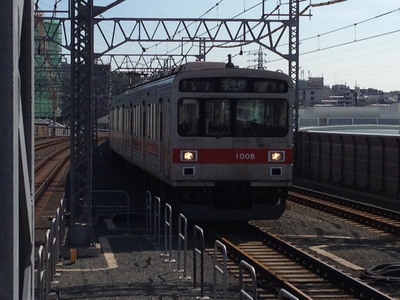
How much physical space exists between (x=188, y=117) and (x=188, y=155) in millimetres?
683

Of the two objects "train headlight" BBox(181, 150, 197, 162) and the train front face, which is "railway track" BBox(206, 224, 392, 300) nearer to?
the train front face

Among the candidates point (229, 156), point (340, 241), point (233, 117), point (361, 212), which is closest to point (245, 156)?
point (229, 156)

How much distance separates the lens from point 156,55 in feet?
151

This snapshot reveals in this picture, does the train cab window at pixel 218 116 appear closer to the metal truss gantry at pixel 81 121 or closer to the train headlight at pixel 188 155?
the train headlight at pixel 188 155

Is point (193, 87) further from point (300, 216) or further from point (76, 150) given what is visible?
point (300, 216)

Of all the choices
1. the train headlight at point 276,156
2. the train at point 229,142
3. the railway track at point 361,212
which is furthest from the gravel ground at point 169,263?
the train headlight at point 276,156

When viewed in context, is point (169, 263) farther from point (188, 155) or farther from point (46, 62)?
point (46, 62)

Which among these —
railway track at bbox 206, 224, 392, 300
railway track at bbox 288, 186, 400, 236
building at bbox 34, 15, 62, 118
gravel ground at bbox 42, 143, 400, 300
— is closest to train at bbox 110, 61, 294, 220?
railway track at bbox 206, 224, 392, 300

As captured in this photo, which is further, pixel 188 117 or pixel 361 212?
pixel 361 212

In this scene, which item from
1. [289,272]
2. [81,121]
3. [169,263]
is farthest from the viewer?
[81,121]

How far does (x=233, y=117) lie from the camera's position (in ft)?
47.8

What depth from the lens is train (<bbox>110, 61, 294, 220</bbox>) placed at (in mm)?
14359

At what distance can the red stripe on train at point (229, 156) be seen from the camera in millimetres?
14336
